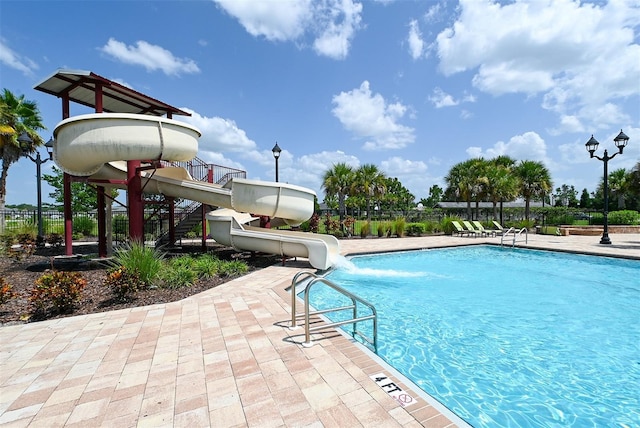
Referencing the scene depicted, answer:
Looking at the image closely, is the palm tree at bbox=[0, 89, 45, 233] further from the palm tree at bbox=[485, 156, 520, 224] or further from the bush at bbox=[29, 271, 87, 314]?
the palm tree at bbox=[485, 156, 520, 224]

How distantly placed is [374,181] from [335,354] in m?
26.8

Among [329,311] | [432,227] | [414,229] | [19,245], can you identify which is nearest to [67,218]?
[19,245]

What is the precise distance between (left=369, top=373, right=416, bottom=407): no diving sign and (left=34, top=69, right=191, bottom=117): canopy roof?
39.7 ft

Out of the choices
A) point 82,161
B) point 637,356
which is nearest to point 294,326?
point 637,356

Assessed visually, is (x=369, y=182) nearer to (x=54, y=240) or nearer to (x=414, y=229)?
(x=414, y=229)

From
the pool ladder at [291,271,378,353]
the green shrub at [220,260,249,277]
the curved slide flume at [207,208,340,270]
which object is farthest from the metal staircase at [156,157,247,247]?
the pool ladder at [291,271,378,353]

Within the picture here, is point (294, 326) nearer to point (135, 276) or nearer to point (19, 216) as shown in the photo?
point (135, 276)

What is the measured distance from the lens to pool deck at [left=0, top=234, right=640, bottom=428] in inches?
106

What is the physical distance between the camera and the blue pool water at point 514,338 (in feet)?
11.4

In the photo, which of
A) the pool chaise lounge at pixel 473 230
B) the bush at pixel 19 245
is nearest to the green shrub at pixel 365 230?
the pool chaise lounge at pixel 473 230

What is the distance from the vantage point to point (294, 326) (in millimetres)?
4699

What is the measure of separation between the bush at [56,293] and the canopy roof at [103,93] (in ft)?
24.5

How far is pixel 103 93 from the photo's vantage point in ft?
37.5

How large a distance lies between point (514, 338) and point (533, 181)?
92.2 ft
